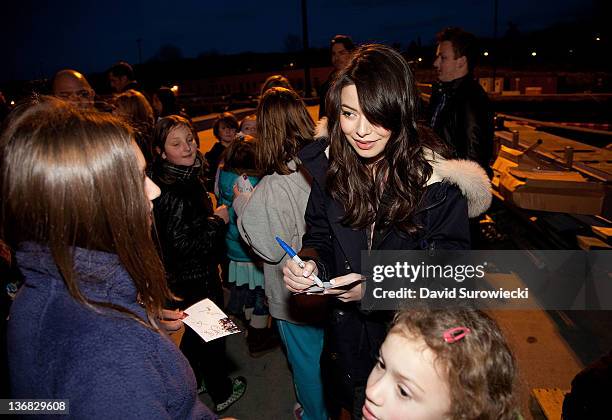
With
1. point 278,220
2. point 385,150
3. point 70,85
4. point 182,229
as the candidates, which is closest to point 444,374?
point 385,150

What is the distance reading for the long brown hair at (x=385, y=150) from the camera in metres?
1.82

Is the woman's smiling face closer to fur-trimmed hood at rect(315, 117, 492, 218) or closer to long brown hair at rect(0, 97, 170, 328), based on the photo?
fur-trimmed hood at rect(315, 117, 492, 218)

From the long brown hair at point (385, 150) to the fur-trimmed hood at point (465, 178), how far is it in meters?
0.04

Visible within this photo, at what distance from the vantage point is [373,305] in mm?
1997

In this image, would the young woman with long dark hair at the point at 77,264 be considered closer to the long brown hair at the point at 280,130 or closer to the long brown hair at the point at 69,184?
the long brown hair at the point at 69,184

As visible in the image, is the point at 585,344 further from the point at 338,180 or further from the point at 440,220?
the point at 338,180

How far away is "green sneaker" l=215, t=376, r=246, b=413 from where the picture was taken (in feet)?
10.3

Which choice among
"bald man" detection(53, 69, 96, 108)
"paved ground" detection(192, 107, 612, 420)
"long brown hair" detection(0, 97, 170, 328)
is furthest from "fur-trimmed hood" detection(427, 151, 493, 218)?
"bald man" detection(53, 69, 96, 108)

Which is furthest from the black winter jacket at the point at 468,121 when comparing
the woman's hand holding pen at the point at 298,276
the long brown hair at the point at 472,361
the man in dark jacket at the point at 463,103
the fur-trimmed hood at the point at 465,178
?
the long brown hair at the point at 472,361

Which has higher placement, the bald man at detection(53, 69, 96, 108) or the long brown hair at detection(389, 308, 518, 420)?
the bald man at detection(53, 69, 96, 108)

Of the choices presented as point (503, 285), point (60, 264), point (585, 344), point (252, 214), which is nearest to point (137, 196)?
point (60, 264)

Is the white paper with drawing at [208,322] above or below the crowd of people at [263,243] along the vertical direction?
below

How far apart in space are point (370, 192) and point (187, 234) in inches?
53.2

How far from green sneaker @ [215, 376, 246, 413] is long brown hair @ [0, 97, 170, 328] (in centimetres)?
231
